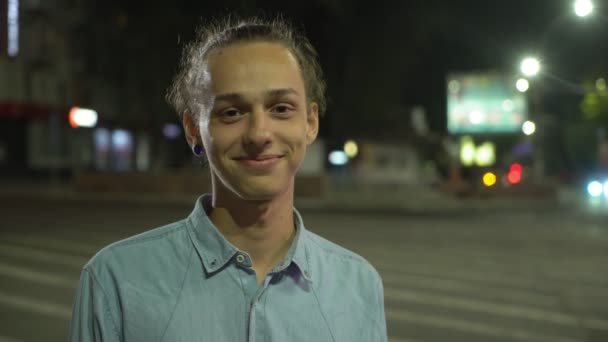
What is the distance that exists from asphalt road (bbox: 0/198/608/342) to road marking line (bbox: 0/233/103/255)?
18 mm

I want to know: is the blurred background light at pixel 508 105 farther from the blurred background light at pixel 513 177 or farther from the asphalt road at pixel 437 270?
the asphalt road at pixel 437 270

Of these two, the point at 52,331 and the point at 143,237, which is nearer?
the point at 143,237

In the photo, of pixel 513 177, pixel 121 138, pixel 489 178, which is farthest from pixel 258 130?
pixel 121 138

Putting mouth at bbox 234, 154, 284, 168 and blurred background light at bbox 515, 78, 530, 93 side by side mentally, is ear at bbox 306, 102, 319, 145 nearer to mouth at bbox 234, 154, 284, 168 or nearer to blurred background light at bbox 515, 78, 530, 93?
mouth at bbox 234, 154, 284, 168

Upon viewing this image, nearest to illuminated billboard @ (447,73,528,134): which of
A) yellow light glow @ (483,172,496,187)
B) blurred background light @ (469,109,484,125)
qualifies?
blurred background light @ (469,109,484,125)

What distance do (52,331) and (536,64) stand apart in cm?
705

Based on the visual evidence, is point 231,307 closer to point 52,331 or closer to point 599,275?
point 52,331

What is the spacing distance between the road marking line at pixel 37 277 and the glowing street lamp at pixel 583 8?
7018 millimetres

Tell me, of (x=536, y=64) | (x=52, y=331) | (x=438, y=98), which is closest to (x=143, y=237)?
(x=52, y=331)

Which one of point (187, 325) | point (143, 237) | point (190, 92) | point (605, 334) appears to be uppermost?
point (190, 92)

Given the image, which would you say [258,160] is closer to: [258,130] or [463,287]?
[258,130]

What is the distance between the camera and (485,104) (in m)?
31.6

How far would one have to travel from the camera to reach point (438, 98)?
190ft

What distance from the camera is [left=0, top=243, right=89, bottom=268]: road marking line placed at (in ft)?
34.0
